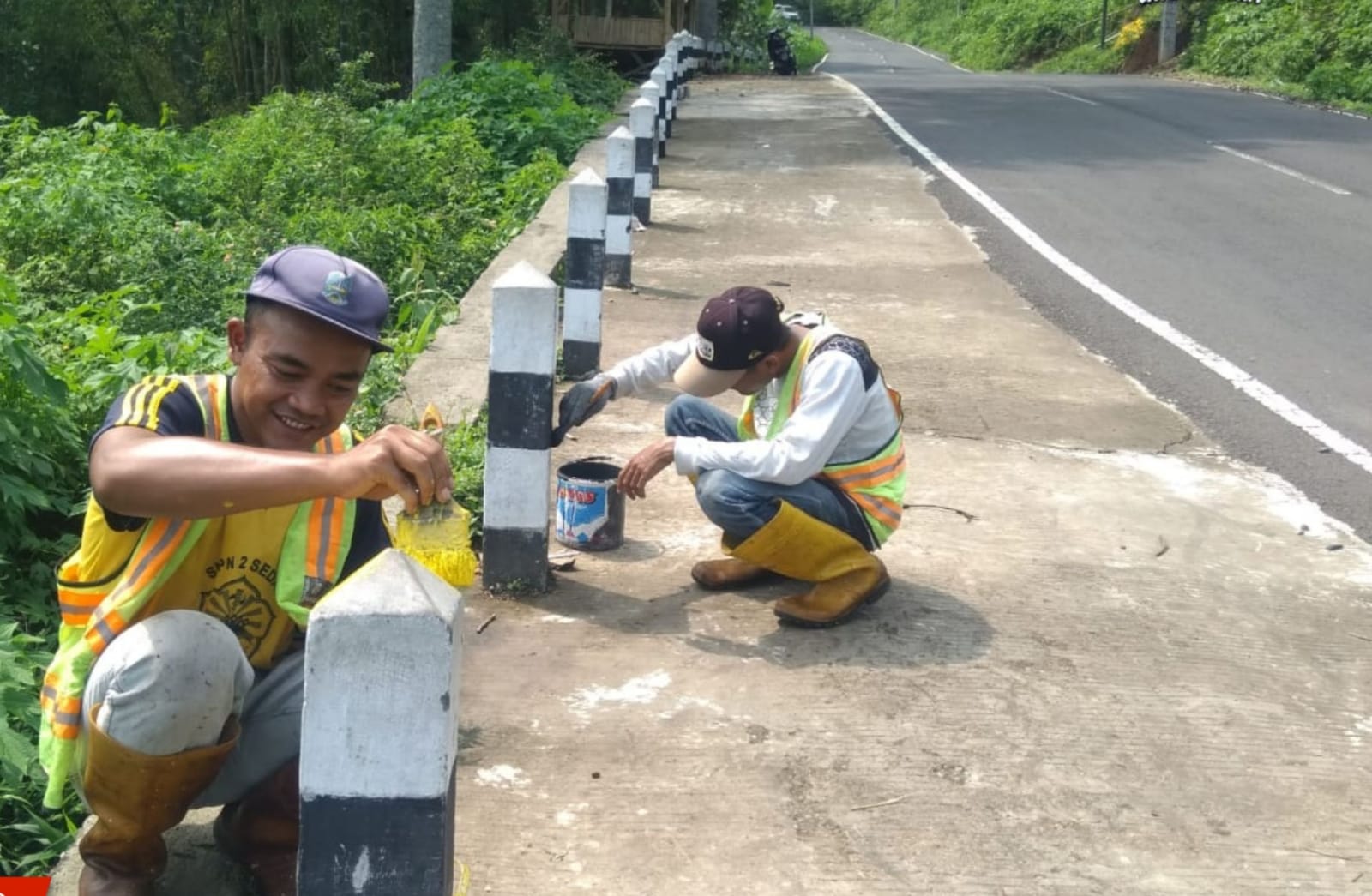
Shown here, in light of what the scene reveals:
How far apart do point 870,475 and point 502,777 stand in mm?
1622

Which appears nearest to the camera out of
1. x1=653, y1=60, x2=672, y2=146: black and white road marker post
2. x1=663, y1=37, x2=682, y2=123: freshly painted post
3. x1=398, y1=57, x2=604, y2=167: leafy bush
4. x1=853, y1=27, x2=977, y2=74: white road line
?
x1=398, y1=57, x2=604, y2=167: leafy bush

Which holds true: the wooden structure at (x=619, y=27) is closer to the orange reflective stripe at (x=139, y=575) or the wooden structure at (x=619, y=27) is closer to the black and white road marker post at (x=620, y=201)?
the black and white road marker post at (x=620, y=201)

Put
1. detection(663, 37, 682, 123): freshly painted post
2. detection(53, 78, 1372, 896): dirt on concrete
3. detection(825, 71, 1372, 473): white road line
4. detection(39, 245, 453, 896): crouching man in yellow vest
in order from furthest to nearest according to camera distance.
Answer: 1. detection(663, 37, 682, 123): freshly painted post
2. detection(825, 71, 1372, 473): white road line
3. detection(53, 78, 1372, 896): dirt on concrete
4. detection(39, 245, 453, 896): crouching man in yellow vest

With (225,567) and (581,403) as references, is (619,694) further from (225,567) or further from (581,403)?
(225,567)

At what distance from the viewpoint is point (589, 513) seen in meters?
5.07

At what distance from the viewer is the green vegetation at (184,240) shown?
4.88m

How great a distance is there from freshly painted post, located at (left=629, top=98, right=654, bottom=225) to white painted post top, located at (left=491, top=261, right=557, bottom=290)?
6769 millimetres

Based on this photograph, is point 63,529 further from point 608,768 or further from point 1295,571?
point 1295,571

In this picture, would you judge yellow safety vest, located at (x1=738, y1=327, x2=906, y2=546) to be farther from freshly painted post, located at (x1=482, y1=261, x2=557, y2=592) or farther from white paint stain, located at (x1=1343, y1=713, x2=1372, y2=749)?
white paint stain, located at (x1=1343, y1=713, x2=1372, y2=749)

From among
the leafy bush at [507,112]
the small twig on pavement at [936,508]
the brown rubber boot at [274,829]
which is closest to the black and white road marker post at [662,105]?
the leafy bush at [507,112]

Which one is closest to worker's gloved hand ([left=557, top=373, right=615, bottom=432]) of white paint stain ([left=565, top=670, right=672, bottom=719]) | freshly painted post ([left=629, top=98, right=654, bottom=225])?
white paint stain ([left=565, top=670, right=672, bottom=719])

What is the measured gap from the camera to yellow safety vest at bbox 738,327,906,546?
4.63 m

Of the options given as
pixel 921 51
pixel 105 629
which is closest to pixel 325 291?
pixel 105 629

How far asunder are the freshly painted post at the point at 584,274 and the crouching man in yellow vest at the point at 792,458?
2.28m
